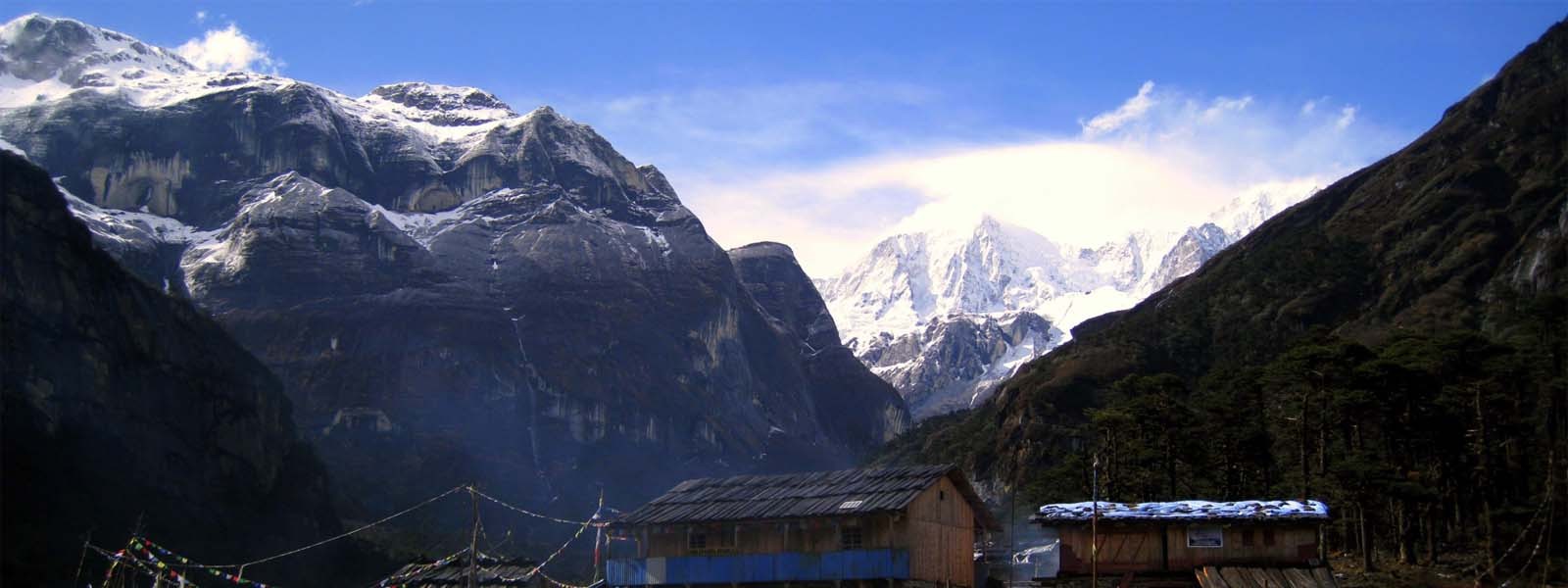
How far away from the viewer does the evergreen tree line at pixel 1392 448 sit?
199ft

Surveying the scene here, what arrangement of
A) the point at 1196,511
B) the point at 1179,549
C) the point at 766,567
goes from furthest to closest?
the point at 766,567
the point at 1196,511
the point at 1179,549

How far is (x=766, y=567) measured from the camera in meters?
64.1

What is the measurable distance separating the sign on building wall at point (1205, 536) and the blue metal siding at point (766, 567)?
12.2 m

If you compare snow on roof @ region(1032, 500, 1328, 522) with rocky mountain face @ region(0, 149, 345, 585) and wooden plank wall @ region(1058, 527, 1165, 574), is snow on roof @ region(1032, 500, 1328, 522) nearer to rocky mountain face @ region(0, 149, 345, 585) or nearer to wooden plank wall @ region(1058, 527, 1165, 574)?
wooden plank wall @ region(1058, 527, 1165, 574)

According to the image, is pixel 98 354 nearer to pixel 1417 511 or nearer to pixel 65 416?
pixel 65 416

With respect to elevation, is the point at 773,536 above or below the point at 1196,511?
below

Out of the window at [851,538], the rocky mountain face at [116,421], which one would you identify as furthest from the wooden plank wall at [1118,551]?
the rocky mountain face at [116,421]

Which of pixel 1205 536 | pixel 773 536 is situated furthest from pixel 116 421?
pixel 1205 536

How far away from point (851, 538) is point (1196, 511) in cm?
1519

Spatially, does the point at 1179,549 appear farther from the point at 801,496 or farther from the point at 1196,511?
the point at 801,496

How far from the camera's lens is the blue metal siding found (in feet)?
203

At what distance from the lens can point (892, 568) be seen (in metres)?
61.4

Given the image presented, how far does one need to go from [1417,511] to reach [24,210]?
107593 millimetres

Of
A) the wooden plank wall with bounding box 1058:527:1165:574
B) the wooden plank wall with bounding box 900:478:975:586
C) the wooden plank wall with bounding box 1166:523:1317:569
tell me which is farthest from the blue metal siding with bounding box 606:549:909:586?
the wooden plank wall with bounding box 1166:523:1317:569
